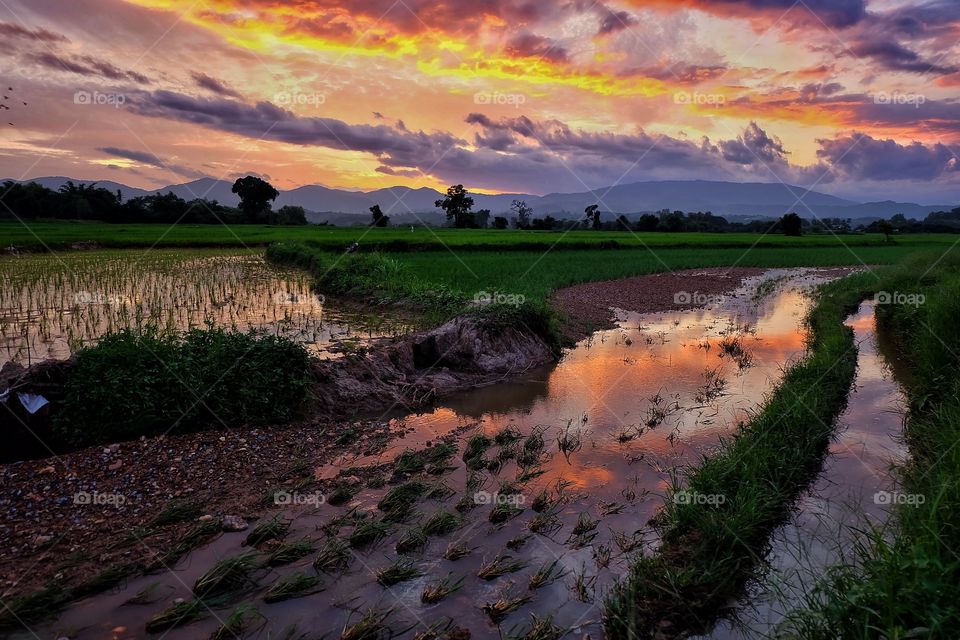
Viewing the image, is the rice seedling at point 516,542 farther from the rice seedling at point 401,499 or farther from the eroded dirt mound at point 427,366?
the eroded dirt mound at point 427,366

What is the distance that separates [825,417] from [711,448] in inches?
70.5

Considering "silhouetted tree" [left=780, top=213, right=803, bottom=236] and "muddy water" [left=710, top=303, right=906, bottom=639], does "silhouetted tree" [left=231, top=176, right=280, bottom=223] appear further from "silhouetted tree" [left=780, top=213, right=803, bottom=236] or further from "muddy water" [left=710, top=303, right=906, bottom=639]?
"muddy water" [left=710, top=303, right=906, bottom=639]

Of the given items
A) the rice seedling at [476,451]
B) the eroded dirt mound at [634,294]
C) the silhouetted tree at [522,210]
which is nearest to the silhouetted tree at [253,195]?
the silhouetted tree at [522,210]

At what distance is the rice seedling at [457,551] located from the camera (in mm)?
4125

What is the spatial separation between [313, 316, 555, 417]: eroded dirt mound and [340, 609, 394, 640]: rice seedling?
3.99 meters

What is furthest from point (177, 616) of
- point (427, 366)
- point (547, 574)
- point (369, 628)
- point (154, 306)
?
point (154, 306)

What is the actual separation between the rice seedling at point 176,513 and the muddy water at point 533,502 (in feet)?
1.61

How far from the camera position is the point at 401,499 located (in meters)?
4.99

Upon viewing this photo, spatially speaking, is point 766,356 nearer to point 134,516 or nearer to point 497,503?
point 497,503

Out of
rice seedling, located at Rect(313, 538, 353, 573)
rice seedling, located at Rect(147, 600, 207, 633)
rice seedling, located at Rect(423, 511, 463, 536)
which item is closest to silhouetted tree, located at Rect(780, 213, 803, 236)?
rice seedling, located at Rect(423, 511, 463, 536)

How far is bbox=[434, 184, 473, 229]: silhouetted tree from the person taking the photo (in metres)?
64.1

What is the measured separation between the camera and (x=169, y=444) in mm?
5730

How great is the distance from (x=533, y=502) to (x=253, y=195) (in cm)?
6422

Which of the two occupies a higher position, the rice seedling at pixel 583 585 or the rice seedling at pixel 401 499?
the rice seedling at pixel 401 499
